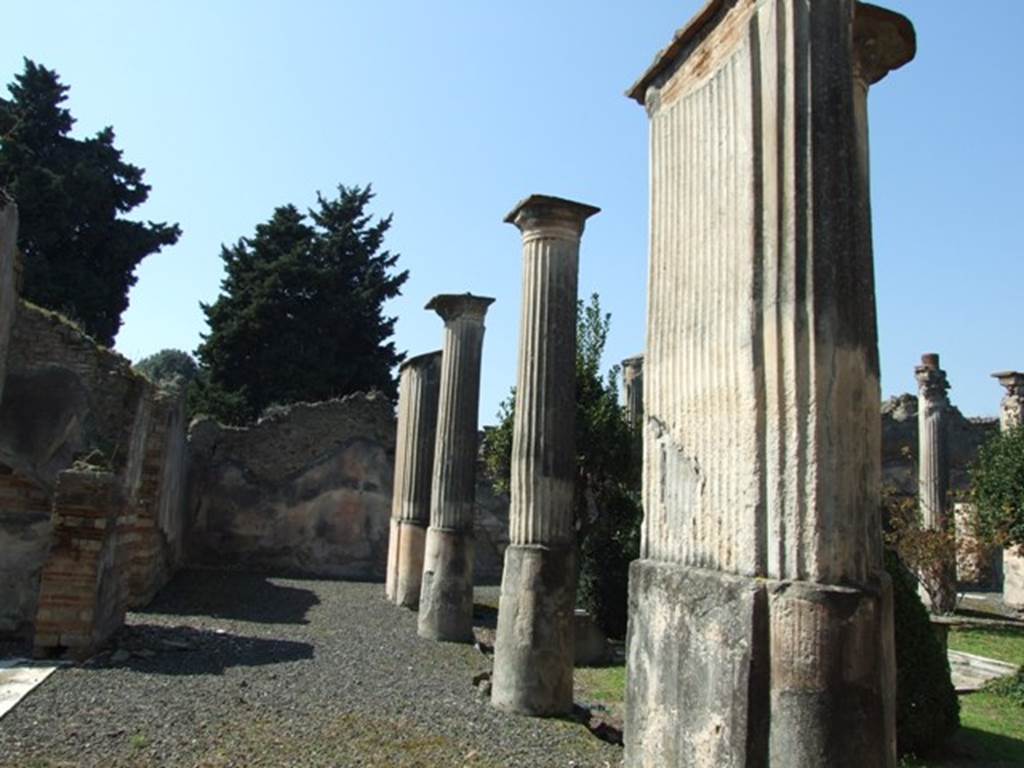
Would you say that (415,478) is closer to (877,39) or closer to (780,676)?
(877,39)

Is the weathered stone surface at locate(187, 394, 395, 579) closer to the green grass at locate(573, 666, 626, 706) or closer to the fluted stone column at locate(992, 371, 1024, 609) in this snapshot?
the green grass at locate(573, 666, 626, 706)

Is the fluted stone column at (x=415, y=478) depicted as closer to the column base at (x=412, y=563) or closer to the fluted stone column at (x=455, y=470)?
the column base at (x=412, y=563)

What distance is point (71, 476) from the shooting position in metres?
7.42

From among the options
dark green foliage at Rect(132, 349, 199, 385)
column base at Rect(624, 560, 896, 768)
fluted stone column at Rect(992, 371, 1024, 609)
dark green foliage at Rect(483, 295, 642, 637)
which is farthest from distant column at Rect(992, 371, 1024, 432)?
dark green foliage at Rect(132, 349, 199, 385)

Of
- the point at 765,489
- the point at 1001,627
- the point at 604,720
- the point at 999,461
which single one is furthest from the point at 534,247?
the point at 1001,627

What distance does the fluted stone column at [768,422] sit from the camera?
2.26 meters

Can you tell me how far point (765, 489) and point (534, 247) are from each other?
4970 millimetres

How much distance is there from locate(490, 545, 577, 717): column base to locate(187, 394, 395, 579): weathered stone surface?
10.7 metres

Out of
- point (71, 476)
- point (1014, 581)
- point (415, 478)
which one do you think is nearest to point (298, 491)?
point (415, 478)

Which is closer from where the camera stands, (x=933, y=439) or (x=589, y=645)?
(x=589, y=645)

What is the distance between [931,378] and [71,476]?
15338 mm

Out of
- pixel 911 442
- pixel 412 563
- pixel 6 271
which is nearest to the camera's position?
pixel 6 271

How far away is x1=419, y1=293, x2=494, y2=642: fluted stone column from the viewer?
984 centimetres

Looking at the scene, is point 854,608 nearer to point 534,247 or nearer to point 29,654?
point 534,247
